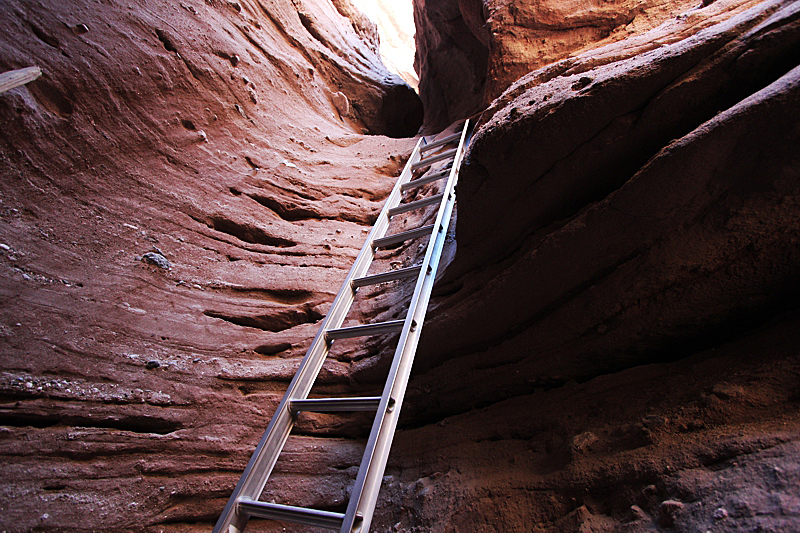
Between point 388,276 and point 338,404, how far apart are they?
1.03 m

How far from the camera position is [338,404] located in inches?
85.0

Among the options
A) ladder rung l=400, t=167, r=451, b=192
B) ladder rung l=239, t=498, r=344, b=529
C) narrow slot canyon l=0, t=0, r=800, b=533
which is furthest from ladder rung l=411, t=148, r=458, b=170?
ladder rung l=239, t=498, r=344, b=529

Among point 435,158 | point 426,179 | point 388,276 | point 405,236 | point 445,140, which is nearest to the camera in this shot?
point 388,276

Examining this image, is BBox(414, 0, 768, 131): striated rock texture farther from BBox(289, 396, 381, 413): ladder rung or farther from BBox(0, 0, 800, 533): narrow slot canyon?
BBox(289, 396, 381, 413): ladder rung

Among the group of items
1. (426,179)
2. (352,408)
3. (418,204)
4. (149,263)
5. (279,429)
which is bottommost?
(279,429)

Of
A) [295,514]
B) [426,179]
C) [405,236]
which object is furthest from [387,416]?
[426,179]

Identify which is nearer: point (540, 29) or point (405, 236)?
point (405, 236)

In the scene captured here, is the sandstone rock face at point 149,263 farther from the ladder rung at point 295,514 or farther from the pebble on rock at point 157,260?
the ladder rung at point 295,514

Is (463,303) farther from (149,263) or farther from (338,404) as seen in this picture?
(149,263)

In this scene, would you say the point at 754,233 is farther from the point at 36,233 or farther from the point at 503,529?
the point at 36,233

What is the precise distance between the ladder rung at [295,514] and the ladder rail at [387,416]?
0.09m

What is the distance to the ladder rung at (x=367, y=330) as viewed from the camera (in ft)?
8.15

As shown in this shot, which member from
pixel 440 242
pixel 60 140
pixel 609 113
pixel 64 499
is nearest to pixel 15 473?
pixel 64 499

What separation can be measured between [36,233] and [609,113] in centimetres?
350
